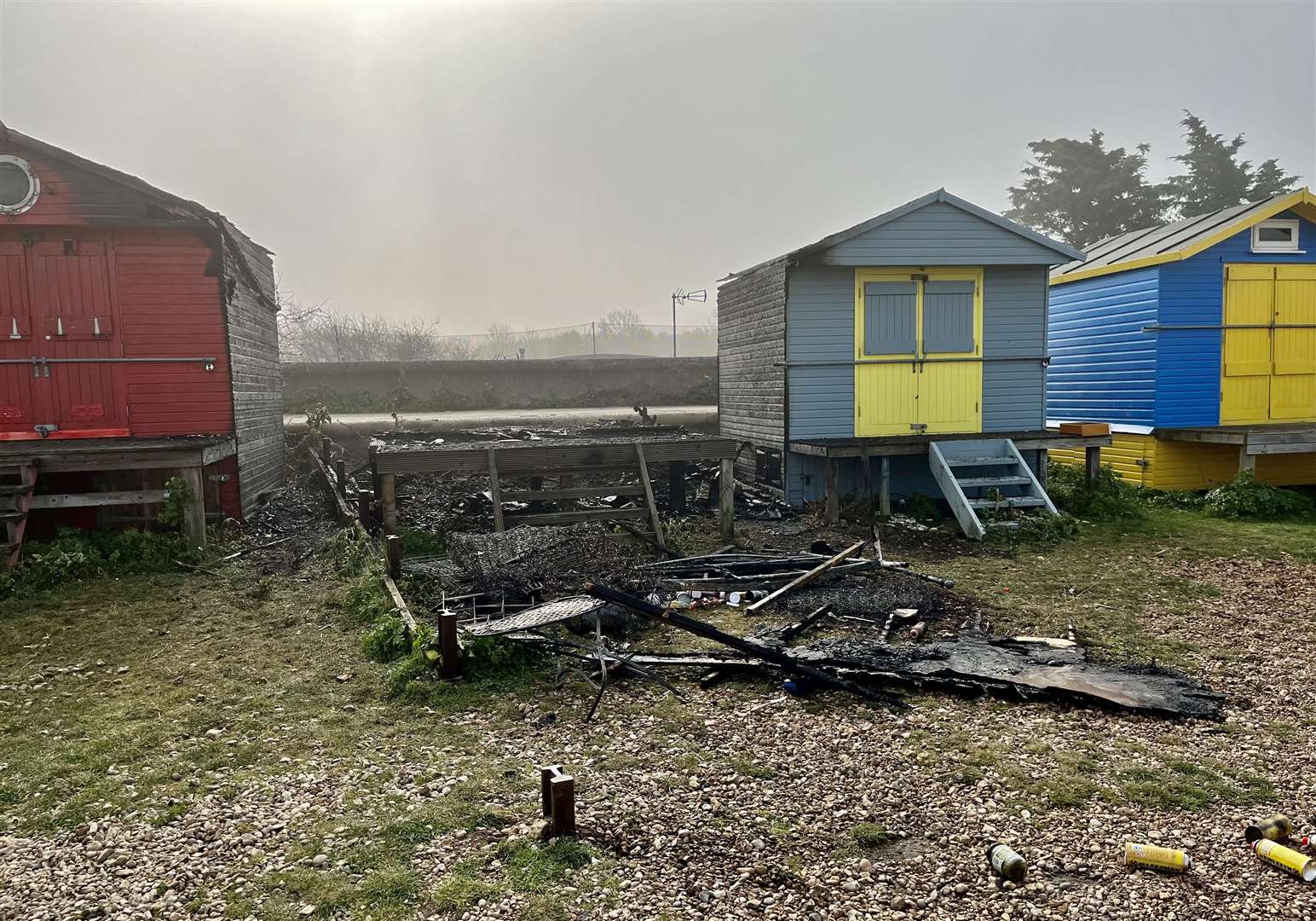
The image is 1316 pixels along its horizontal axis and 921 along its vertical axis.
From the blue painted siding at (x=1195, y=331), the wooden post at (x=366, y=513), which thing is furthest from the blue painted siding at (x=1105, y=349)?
the wooden post at (x=366, y=513)

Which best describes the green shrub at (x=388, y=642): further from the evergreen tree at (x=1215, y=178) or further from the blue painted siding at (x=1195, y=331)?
the evergreen tree at (x=1215, y=178)

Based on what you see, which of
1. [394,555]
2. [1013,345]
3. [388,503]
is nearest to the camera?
[394,555]

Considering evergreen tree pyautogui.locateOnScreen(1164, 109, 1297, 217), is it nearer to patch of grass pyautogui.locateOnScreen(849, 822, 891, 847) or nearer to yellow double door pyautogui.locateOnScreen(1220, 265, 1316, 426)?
yellow double door pyautogui.locateOnScreen(1220, 265, 1316, 426)

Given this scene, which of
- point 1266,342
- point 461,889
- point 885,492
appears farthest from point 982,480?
point 461,889

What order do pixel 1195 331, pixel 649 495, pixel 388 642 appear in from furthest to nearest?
pixel 1195 331 → pixel 649 495 → pixel 388 642

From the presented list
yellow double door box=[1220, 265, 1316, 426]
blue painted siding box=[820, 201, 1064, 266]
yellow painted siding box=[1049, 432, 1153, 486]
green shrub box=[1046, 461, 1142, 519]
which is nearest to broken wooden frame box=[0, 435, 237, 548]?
blue painted siding box=[820, 201, 1064, 266]

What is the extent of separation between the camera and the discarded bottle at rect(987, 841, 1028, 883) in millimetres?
3377

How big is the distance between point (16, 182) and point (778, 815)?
11440mm

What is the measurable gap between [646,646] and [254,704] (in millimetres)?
2692

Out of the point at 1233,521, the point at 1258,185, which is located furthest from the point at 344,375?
the point at 1258,185

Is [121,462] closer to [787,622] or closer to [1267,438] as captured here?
[787,622]

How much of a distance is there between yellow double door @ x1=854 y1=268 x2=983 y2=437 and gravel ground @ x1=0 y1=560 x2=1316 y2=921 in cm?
766

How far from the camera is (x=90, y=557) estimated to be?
898cm

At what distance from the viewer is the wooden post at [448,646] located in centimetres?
568
